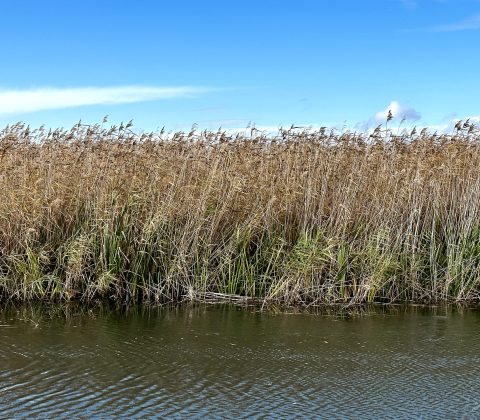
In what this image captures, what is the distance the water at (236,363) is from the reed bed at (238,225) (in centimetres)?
40

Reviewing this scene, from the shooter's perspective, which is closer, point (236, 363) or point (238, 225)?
point (236, 363)

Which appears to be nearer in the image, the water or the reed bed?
Result: the water

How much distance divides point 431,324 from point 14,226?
3.91 meters

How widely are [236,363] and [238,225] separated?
7.97ft

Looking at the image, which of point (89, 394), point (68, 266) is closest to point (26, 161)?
point (68, 266)

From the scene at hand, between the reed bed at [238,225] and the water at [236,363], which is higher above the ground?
the reed bed at [238,225]

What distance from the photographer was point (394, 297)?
6598 millimetres

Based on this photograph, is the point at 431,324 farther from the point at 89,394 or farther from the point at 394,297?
the point at 89,394

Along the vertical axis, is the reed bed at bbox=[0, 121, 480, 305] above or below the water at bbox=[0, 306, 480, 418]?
above

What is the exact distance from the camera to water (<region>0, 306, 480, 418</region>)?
367cm

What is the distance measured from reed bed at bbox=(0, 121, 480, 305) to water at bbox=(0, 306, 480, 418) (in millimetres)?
403

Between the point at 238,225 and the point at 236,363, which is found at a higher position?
the point at 238,225

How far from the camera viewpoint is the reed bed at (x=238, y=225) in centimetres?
628

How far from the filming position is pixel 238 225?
6715 millimetres
